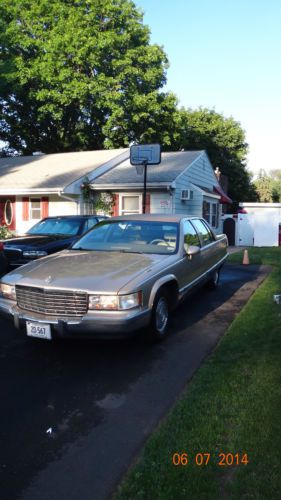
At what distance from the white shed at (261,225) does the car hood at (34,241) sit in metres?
12.9

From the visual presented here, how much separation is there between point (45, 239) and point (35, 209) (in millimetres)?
8494

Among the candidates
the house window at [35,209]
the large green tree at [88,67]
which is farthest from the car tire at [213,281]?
the large green tree at [88,67]

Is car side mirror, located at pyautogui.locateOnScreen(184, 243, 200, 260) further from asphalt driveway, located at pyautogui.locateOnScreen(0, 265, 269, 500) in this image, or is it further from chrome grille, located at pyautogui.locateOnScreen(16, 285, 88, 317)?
chrome grille, located at pyautogui.locateOnScreen(16, 285, 88, 317)

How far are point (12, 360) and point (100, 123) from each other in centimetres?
2661

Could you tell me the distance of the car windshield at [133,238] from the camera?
18.7 feet

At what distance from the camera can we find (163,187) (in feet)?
52.0

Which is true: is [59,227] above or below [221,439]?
above

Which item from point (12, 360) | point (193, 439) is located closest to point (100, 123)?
point (12, 360)

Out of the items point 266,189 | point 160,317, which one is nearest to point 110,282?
point 160,317

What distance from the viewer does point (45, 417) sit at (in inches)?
131

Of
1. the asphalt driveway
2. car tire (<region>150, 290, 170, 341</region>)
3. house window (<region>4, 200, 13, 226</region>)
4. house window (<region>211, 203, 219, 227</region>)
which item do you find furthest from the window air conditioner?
car tire (<region>150, 290, 170, 341</region>)

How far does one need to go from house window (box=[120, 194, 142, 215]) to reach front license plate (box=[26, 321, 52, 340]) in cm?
1264

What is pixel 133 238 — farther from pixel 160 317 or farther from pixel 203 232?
pixel 203 232

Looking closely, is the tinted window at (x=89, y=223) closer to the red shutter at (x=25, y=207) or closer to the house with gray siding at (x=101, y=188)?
the house with gray siding at (x=101, y=188)
